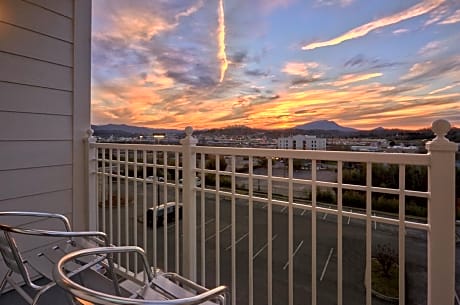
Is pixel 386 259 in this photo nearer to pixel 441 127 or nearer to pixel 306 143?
pixel 306 143

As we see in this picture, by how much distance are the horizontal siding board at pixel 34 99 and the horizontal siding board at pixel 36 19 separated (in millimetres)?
471

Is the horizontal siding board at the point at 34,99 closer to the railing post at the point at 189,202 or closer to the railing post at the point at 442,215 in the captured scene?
the railing post at the point at 189,202

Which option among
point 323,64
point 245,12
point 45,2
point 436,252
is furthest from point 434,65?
point 45,2

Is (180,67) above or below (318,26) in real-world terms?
below

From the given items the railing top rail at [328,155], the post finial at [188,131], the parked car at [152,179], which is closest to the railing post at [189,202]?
the post finial at [188,131]

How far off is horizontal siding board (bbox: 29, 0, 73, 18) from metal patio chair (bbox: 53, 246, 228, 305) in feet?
6.82

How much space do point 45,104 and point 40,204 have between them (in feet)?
2.75

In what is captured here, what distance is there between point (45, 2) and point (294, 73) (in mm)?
3905

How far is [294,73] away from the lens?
5184 millimetres

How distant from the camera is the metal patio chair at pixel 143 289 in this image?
0.78 metres

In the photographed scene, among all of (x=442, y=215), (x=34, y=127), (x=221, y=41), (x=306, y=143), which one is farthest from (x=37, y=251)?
(x=221, y=41)

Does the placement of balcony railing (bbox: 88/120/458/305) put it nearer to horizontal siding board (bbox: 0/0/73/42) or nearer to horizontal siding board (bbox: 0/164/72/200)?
horizontal siding board (bbox: 0/164/72/200)

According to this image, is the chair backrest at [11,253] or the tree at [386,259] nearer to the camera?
the chair backrest at [11,253]

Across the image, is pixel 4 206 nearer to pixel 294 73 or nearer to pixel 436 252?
pixel 436 252
